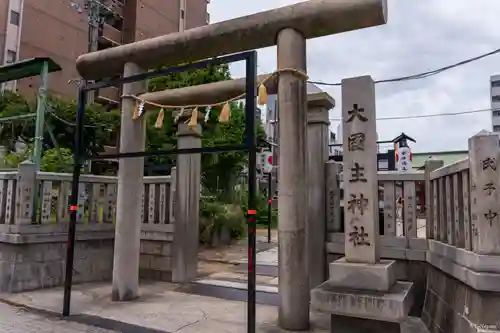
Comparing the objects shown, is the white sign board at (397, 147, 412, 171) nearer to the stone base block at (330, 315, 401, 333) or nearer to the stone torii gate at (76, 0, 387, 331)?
the stone torii gate at (76, 0, 387, 331)

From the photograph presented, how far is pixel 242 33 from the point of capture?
18.0 feet

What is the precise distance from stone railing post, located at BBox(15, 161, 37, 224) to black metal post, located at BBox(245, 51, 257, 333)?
461 cm

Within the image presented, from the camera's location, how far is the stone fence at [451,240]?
344 centimetres

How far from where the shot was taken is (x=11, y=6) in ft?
79.2

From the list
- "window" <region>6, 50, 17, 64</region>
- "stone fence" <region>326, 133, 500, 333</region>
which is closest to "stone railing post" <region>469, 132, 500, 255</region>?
"stone fence" <region>326, 133, 500, 333</region>

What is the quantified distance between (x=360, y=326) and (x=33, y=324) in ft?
13.7

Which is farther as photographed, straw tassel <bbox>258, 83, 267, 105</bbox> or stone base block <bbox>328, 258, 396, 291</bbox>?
straw tassel <bbox>258, 83, 267, 105</bbox>

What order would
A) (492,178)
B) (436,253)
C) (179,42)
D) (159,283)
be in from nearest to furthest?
(492,178)
(436,253)
(179,42)
(159,283)

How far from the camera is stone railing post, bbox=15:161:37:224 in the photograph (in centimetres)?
672

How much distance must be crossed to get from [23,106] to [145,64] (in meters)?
13.8

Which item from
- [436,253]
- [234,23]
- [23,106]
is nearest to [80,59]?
[234,23]

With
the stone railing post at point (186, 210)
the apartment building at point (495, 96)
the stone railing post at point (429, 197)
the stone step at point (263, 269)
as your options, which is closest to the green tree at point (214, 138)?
the stone step at point (263, 269)

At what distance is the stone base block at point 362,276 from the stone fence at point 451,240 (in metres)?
0.68

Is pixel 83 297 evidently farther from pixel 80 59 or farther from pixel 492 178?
pixel 492 178
